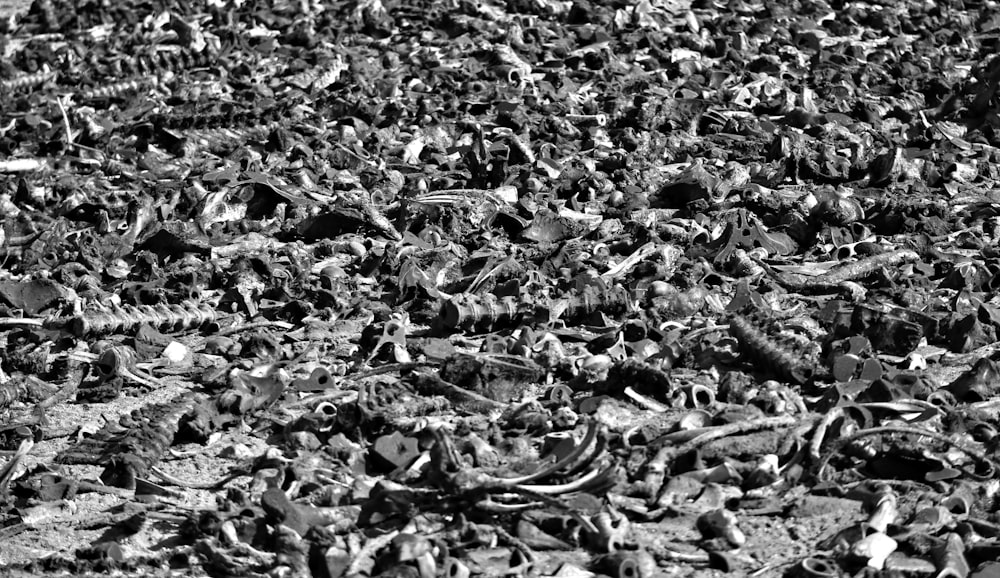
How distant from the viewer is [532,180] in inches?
341

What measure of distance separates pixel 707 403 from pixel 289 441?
1698mm

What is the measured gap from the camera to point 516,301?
677 cm

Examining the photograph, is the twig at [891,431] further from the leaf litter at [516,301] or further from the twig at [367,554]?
the twig at [367,554]

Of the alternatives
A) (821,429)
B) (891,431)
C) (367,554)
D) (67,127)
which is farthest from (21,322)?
(891,431)

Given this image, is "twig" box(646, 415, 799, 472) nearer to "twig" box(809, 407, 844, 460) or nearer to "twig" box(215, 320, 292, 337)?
"twig" box(809, 407, 844, 460)

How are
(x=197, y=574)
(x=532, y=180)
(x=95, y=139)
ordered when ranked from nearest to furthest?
1. (x=197, y=574)
2. (x=532, y=180)
3. (x=95, y=139)

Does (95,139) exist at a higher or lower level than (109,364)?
lower

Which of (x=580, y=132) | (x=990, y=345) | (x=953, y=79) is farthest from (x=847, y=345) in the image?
(x=953, y=79)

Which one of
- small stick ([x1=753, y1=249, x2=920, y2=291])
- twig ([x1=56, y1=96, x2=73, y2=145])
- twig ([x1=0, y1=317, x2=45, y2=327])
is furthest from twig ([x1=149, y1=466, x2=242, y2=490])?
twig ([x1=56, y1=96, x2=73, y2=145])

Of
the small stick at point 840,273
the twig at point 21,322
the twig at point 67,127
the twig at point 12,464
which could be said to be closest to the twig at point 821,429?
the small stick at point 840,273

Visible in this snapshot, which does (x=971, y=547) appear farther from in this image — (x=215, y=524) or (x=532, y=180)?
(x=532, y=180)

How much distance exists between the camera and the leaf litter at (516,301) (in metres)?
4.86

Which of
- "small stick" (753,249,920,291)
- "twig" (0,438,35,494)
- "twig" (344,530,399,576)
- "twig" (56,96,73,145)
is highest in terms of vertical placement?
"twig" (344,530,399,576)

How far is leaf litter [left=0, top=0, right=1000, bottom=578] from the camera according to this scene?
16.0 ft
